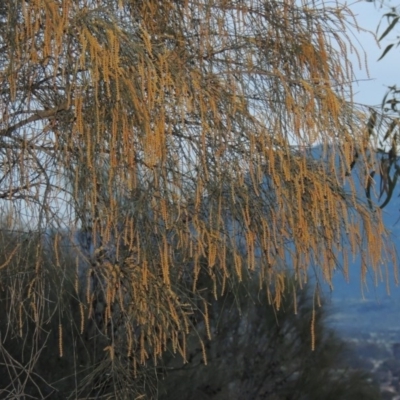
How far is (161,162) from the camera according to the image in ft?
7.25

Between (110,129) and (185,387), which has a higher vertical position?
(110,129)

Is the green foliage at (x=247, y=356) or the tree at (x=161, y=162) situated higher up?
the tree at (x=161, y=162)

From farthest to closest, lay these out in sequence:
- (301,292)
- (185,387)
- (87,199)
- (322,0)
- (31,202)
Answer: (301,292) → (185,387) → (322,0) → (31,202) → (87,199)

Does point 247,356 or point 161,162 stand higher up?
point 161,162

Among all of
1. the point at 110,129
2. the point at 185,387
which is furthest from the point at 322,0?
the point at 185,387

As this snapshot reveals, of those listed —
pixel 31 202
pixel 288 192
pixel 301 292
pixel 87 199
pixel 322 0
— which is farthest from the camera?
pixel 301 292

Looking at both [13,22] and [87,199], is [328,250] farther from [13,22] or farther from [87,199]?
[13,22]

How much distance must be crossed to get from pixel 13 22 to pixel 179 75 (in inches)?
18.1

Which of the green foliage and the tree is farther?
the green foliage

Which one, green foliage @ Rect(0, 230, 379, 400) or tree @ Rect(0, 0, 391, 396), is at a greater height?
tree @ Rect(0, 0, 391, 396)

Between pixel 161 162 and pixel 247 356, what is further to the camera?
pixel 247 356

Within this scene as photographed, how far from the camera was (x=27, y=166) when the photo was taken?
257cm

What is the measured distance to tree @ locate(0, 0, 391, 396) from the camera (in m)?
2.24

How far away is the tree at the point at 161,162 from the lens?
2.24 meters
